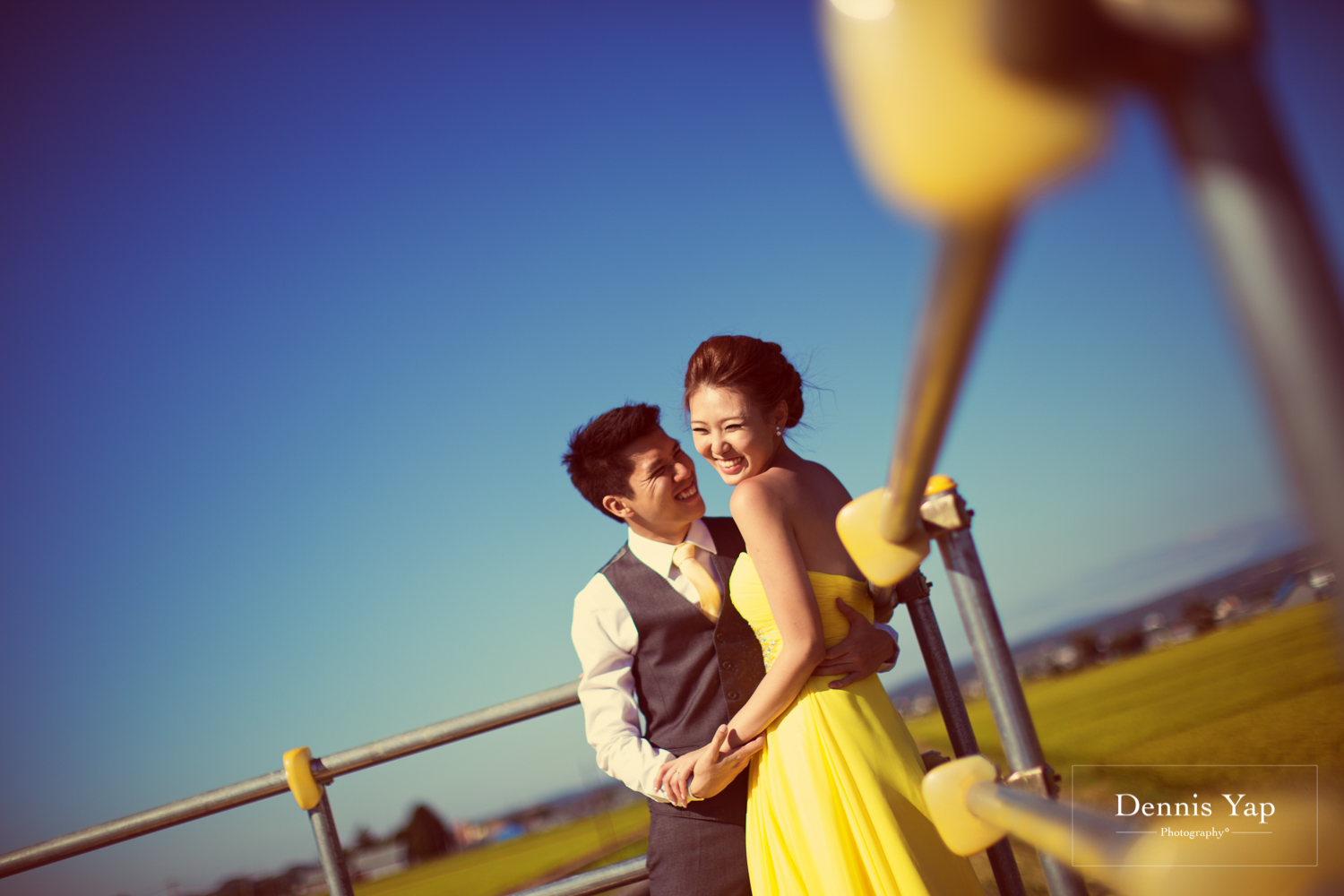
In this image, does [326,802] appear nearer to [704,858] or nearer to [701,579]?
[704,858]

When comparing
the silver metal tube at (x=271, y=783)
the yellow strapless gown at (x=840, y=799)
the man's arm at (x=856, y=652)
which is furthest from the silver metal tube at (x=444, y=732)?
the man's arm at (x=856, y=652)

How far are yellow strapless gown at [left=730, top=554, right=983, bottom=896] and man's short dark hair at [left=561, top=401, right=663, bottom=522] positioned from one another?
0.56 m

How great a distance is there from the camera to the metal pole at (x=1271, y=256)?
212 mm

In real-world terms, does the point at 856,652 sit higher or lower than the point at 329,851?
higher

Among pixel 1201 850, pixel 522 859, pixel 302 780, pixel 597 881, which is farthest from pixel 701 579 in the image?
pixel 522 859

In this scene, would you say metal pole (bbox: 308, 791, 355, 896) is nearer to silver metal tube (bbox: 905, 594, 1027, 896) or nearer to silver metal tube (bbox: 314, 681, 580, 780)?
silver metal tube (bbox: 314, 681, 580, 780)

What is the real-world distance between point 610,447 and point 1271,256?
70.4 inches

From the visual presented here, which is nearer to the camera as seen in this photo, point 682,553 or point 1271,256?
point 1271,256

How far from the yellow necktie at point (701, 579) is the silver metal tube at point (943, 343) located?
0.98 metres

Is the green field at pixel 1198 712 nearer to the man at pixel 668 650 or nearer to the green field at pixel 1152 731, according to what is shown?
the green field at pixel 1152 731

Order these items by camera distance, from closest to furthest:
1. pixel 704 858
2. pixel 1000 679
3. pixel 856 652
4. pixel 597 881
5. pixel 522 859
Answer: pixel 1000 679 → pixel 856 652 → pixel 704 858 → pixel 597 881 → pixel 522 859

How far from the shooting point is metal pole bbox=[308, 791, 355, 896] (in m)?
2.02

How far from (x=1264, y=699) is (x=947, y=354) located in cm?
399

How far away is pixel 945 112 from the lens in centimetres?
25
